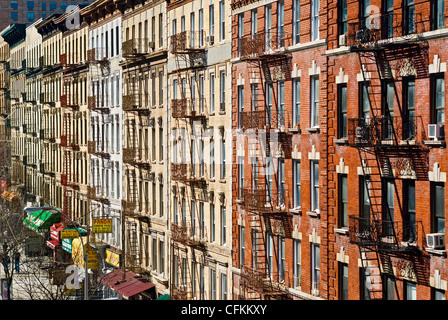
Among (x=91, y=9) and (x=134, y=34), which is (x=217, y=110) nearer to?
(x=134, y=34)

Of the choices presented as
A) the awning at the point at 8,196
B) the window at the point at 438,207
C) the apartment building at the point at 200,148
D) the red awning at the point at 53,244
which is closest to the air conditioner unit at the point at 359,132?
the window at the point at 438,207

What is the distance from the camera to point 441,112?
26219 mm

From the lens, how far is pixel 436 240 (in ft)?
86.1

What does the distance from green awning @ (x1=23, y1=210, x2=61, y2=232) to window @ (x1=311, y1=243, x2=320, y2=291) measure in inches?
1908

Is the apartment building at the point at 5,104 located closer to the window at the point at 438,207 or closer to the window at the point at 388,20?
the window at the point at 388,20

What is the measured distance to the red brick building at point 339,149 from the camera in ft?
88.2

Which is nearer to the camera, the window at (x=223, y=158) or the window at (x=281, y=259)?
the window at (x=281, y=259)

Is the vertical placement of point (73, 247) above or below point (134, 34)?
below

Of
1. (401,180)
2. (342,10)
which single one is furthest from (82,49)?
(401,180)

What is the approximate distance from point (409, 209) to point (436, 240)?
75.4 inches

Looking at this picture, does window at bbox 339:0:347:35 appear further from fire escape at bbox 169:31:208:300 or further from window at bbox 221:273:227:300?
window at bbox 221:273:227:300

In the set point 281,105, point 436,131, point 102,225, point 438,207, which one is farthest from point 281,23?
point 102,225

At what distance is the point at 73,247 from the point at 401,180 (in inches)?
1741

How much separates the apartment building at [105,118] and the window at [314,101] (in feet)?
100
